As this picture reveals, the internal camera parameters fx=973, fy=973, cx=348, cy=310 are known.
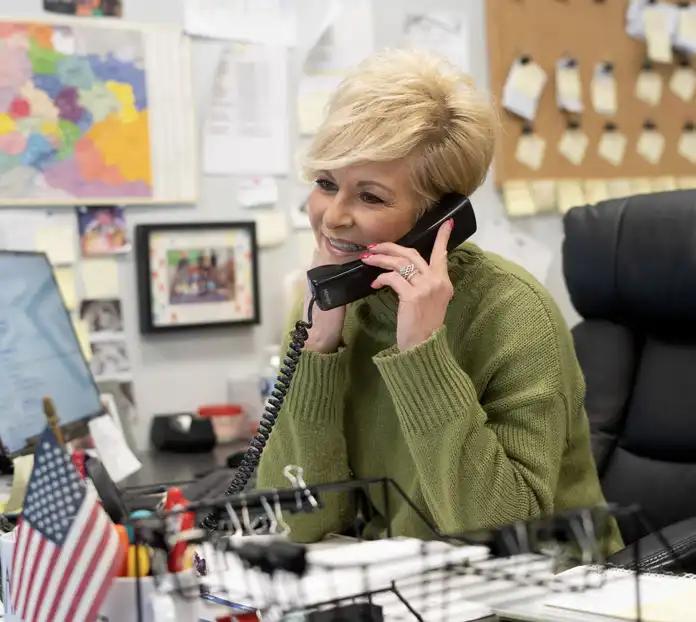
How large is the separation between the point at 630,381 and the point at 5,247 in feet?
4.14

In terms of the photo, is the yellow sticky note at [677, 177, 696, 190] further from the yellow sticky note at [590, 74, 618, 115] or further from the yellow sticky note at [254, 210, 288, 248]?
the yellow sticky note at [254, 210, 288, 248]

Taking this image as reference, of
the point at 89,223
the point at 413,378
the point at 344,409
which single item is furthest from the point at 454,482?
the point at 89,223

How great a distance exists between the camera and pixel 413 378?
117cm

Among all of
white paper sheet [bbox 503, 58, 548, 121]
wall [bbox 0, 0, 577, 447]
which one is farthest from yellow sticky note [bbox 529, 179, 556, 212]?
wall [bbox 0, 0, 577, 447]

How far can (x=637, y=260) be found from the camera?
1.69m

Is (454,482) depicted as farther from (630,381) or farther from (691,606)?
(630,381)

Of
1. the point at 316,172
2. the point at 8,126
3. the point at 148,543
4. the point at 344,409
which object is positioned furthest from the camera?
the point at 8,126

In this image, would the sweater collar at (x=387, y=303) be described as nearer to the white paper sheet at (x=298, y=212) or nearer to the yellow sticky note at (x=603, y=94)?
the white paper sheet at (x=298, y=212)

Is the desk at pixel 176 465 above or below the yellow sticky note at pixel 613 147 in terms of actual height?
below

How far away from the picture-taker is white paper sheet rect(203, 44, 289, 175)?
86.1 inches

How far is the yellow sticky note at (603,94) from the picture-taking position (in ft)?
8.63

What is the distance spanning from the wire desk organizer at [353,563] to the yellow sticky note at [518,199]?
1.70 m

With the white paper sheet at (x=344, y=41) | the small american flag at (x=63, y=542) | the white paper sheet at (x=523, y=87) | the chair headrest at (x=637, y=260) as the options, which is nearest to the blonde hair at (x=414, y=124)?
the chair headrest at (x=637, y=260)

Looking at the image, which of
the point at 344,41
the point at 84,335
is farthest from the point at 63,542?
the point at 344,41
